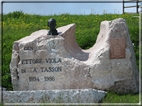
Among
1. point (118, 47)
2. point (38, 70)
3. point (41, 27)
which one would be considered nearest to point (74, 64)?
point (38, 70)

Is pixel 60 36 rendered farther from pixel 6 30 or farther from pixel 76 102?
pixel 6 30

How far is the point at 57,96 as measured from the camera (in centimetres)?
944

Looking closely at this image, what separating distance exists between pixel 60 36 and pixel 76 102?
1.80m

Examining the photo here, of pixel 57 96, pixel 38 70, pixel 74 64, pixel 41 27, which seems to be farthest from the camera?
pixel 41 27

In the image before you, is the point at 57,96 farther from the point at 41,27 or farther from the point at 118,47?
the point at 41,27

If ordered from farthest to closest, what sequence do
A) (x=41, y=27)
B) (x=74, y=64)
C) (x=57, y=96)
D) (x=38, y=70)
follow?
(x=41, y=27), (x=38, y=70), (x=74, y=64), (x=57, y=96)

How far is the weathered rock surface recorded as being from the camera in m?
10.2

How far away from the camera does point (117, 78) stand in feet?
33.5

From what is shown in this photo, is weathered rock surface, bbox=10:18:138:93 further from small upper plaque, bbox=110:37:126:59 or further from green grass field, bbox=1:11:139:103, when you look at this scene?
green grass field, bbox=1:11:139:103

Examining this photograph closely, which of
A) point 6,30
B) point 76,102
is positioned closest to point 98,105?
point 76,102

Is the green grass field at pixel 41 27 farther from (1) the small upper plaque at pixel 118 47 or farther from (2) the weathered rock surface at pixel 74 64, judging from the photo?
(1) the small upper plaque at pixel 118 47

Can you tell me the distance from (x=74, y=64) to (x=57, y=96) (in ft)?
3.55

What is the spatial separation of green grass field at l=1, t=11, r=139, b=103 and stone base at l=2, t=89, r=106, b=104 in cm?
232

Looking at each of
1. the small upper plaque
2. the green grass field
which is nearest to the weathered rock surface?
the small upper plaque
